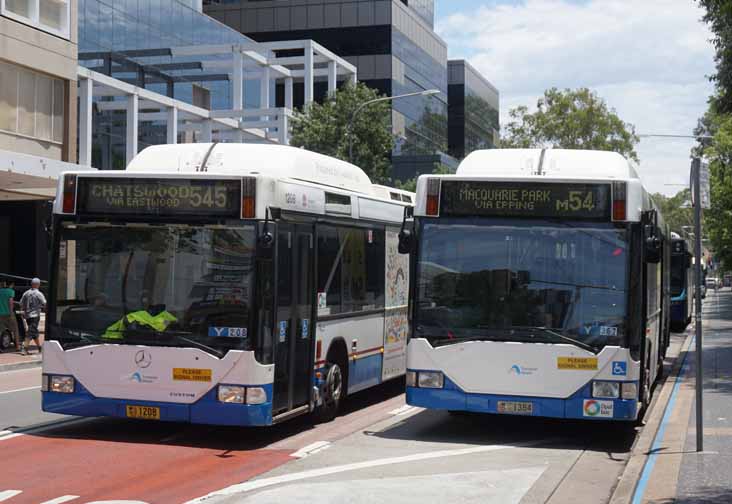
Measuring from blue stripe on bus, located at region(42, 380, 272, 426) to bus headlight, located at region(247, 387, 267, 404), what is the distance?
0.13ft

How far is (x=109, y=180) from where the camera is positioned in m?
11.8

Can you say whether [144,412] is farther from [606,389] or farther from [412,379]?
[606,389]

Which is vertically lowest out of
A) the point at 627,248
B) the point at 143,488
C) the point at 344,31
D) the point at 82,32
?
the point at 143,488

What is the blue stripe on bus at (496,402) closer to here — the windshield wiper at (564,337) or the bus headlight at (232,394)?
the windshield wiper at (564,337)

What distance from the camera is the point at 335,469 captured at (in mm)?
10328

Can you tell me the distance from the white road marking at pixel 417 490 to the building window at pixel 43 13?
26988mm

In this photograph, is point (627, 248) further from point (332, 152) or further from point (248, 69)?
point (248, 69)

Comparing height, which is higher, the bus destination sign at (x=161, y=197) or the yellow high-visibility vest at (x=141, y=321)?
the bus destination sign at (x=161, y=197)

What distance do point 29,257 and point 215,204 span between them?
100 ft

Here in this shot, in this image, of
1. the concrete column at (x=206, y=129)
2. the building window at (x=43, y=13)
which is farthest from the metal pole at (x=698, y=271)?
the concrete column at (x=206, y=129)

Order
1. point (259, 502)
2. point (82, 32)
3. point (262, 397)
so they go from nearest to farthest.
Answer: point (259, 502) < point (262, 397) < point (82, 32)

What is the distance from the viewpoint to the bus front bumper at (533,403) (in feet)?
38.9

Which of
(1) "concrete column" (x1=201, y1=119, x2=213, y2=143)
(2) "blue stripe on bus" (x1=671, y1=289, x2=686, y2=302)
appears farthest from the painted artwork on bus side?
(1) "concrete column" (x1=201, y1=119, x2=213, y2=143)

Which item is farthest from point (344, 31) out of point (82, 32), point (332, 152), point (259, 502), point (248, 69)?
point (259, 502)
